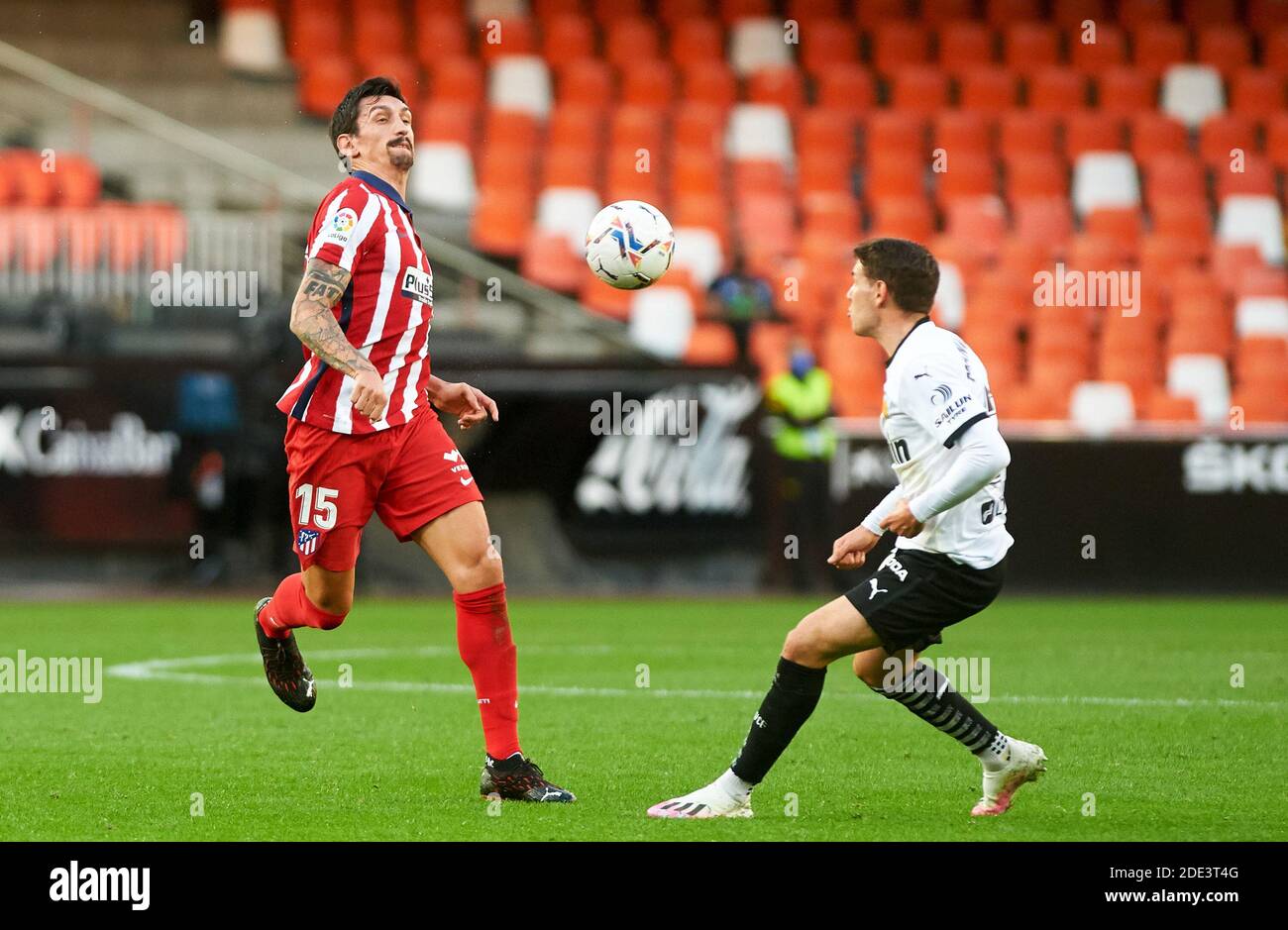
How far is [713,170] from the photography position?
18.7 meters

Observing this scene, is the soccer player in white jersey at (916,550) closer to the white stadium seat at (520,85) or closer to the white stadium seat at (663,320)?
the white stadium seat at (663,320)

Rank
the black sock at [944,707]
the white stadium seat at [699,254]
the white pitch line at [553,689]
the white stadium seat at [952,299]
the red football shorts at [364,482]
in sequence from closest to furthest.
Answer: the black sock at [944,707] → the red football shorts at [364,482] → the white pitch line at [553,689] → the white stadium seat at [952,299] → the white stadium seat at [699,254]

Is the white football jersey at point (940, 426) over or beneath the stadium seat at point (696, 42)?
beneath

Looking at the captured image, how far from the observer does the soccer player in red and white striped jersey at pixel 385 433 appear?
567 cm

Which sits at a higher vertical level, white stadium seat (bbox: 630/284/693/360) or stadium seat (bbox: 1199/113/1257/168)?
stadium seat (bbox: 1199/113/1257/168)

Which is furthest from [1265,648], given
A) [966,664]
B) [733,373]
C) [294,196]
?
[294,196]

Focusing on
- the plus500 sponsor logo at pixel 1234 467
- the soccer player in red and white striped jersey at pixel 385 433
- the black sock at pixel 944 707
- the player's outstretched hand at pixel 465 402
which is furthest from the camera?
the plus500 sponsor logo at pixel 1234 467

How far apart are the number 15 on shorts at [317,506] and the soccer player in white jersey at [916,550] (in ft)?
4.56

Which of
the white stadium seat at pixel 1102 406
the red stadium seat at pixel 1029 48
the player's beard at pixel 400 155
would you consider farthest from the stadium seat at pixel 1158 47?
the player's beard at pixel 400 155

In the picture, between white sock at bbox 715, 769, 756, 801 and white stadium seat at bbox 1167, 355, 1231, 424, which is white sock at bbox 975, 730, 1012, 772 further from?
white stadium seat at bbox 1167, 355, 1231, 424

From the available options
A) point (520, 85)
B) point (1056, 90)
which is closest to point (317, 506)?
point (520, 85)

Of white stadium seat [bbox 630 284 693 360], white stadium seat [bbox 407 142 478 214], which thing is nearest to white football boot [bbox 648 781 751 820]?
white stadium seat [bbox 630 284 693 360]

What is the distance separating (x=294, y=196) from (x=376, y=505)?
10.8m

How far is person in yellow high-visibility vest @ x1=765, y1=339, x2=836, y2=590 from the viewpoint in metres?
14.1
